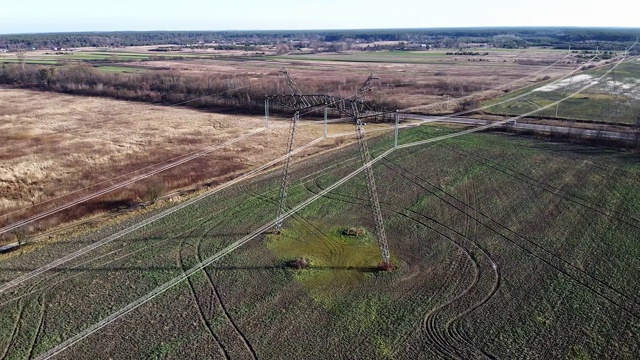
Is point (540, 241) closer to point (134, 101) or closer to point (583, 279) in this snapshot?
point (583, 279)

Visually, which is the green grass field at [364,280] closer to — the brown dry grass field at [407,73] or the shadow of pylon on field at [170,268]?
the shadow of pylon on field at [170,268]

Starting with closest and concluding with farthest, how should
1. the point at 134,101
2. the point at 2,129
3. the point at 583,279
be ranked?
the point at 583,279
the point at 2,129
the point at 134,101

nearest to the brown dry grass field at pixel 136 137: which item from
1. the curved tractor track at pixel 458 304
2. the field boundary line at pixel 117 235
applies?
the field boundary line at pixel 117 235

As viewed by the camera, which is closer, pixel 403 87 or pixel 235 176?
pixel 235 176

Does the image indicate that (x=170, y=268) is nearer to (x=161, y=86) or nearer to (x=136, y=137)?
(x=136, y=137)

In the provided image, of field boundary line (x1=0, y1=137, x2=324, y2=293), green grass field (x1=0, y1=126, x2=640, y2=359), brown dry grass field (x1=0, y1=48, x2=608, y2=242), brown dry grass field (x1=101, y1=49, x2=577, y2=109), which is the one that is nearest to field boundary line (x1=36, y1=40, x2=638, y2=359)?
field boundary line (x1=0, y1=137, x2=324, y2=293)

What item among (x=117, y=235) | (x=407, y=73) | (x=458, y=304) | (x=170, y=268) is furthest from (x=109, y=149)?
(x=407, y=73)

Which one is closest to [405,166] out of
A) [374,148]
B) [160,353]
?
[374,148]
